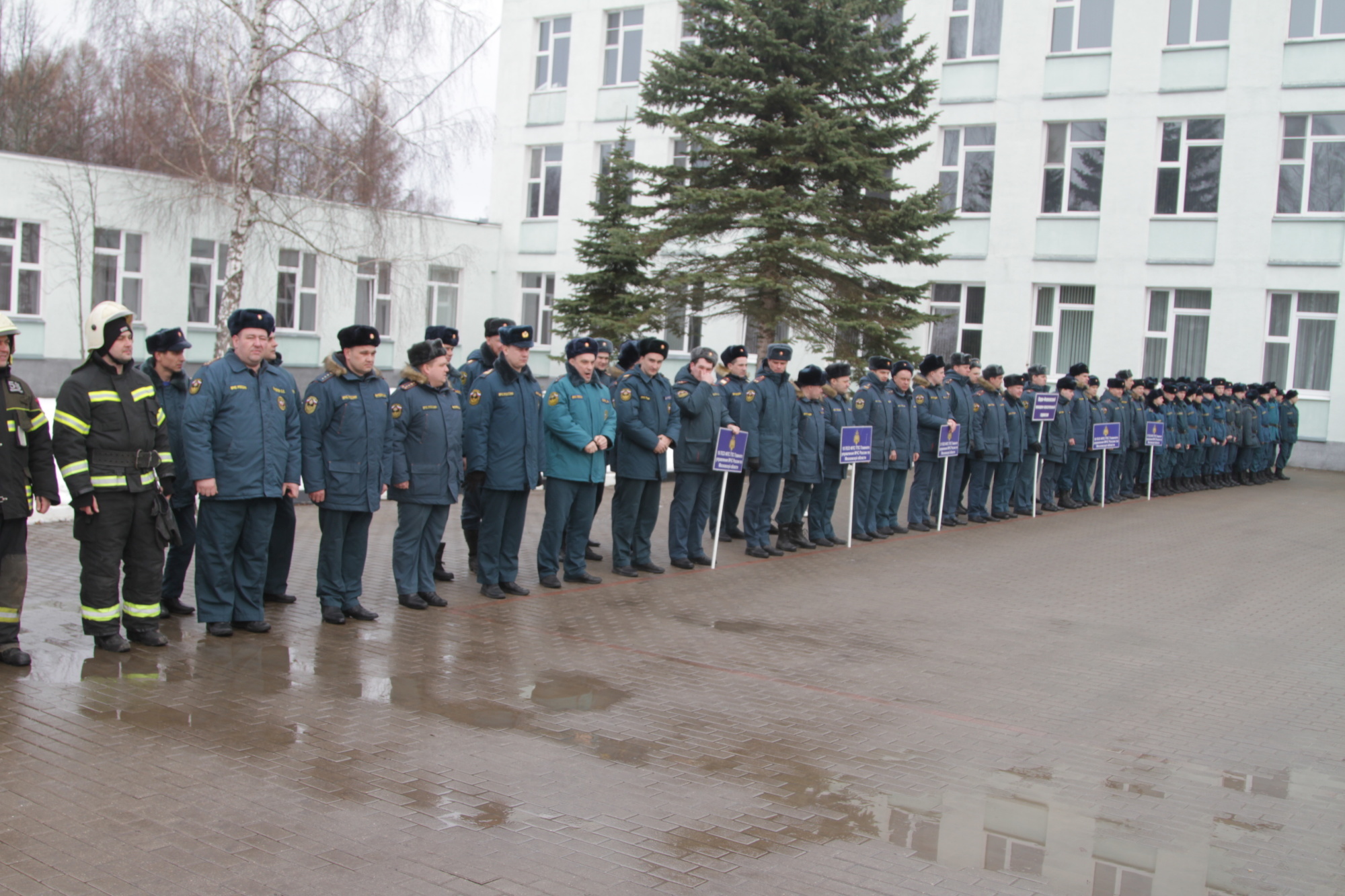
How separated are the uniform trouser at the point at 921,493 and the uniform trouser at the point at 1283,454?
42.5ft

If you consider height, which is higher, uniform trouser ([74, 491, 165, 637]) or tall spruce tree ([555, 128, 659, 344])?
tall spruce tree ([555, 128, 659, 344])

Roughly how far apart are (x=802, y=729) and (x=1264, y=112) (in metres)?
25.5

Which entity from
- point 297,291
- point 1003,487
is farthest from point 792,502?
point 297,291

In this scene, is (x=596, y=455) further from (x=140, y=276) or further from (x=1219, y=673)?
(x=140, y=276)

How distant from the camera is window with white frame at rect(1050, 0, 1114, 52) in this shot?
2936cm

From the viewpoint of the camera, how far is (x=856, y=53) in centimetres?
2072

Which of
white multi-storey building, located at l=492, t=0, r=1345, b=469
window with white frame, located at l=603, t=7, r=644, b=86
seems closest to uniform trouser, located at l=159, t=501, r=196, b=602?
white multi-storey building, located at l=492, t=0, r=1345, b=469

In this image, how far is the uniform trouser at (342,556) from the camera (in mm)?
8773

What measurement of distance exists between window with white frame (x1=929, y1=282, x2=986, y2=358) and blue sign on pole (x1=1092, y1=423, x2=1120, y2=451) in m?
12.0

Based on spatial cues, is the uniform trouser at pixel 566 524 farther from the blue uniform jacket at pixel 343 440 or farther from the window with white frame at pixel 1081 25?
the window with white frame at pixel 1081 25

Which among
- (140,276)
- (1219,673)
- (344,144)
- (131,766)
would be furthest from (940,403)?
(140,276)

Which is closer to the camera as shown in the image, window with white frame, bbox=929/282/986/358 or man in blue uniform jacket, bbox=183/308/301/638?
man in blue uniform jacket, bbox=183/308/301/638

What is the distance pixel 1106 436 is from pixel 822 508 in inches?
272

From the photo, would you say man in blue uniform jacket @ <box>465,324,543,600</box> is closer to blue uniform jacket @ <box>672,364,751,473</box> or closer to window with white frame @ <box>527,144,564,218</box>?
blue uniform jacket @ <box>672,364,751,473</box>
